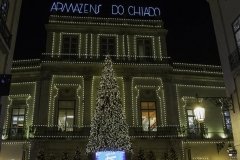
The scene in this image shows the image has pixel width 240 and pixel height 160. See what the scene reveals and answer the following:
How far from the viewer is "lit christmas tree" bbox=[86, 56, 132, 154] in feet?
71.2

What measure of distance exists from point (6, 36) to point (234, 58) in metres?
9.64

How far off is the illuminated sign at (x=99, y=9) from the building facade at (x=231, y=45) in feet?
50.8

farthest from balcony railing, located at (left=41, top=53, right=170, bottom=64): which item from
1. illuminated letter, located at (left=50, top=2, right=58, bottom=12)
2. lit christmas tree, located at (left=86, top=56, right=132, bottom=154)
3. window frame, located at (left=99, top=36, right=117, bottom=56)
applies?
lit christmas tree, located at (left=86, top=56, right=132, bottom=154)

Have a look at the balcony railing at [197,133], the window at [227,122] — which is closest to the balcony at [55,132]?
the balcony railing at [197,133]

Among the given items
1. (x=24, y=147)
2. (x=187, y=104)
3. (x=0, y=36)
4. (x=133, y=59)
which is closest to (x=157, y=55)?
(x=133, y=59)

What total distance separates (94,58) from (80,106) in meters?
4.43

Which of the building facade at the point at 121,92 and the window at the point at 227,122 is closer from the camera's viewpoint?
the building facade at the point at 121,92

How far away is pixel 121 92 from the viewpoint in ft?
91.1

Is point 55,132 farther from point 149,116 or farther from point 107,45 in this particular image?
point 107,45

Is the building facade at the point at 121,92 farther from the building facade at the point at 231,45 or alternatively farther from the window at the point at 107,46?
the building facade at the point at 231,45

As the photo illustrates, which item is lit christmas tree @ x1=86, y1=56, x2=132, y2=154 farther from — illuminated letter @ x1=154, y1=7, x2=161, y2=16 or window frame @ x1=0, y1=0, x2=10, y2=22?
illuminated letter @ x1=154, y1=7, x2=161, y2=16

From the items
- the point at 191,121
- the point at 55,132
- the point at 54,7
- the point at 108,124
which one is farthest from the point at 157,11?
the point at 55,132

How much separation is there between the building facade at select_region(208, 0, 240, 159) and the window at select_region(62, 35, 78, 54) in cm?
1581

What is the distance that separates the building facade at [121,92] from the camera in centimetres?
2589
